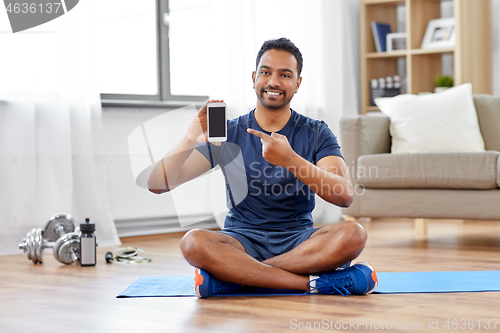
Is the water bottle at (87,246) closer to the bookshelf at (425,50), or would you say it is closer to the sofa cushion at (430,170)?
the sofa cushion at (430,170)

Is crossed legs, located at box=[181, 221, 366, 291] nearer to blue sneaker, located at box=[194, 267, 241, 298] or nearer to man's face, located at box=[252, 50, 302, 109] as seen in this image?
blue sneaker, located at box=[194, 267, 241, 298]

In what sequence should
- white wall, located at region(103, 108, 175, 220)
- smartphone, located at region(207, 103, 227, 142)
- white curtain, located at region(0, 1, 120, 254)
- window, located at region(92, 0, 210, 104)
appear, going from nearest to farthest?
smartphone, located at region(207, 103, 227, 142)
white curtain, located at region(0, 1, 120, 254)
white wall, located at region(103, 108, 175, 220)
window, located at region(92, 0, 210, 104)

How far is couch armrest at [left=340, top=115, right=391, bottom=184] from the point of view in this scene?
3.24 meters

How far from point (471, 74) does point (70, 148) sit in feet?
8.75

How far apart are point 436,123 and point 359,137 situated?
0.43 m

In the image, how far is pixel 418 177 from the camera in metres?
3.02

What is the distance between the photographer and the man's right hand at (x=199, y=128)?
181 cm

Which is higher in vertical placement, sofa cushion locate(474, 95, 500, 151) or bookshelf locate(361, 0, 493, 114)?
bookshelf locate(361, 0, 493, 114)

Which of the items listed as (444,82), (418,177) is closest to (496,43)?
(444,82)

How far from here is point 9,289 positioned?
6.89ft

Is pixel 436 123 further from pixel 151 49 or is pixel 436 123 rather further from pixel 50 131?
pixel 50 131

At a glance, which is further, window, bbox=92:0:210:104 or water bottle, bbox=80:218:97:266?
window, bbox=92:0:210:104

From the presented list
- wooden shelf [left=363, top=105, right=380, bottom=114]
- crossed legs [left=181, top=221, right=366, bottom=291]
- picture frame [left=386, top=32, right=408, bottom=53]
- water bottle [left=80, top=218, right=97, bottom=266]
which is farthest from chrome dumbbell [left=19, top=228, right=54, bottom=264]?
picture frame [left=386, top=32, right=408, bottom=53]

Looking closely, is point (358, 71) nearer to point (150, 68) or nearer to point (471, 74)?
point (471, 74)
